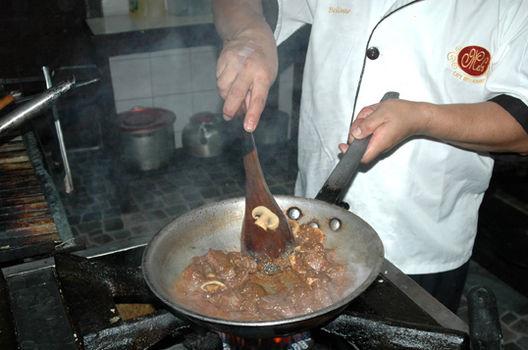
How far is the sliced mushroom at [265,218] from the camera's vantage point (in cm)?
150

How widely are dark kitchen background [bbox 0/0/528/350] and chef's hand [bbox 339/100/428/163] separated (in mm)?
1508

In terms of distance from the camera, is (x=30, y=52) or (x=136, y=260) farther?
(x=30, y=52)

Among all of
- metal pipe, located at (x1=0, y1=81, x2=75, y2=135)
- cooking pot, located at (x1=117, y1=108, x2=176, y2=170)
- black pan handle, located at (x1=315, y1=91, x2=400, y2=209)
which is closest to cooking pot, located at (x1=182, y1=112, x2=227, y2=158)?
cooking pot, located at (x1=117, y1=108, x2=176, y2=170)

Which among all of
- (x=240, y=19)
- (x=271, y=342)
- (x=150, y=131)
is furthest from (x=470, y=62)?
(x=150, y=131)

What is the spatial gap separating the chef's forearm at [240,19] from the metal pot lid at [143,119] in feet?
9.12

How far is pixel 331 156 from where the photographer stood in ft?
6.90

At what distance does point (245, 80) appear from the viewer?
1.61 meters

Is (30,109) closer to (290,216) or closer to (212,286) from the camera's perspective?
(212,286)

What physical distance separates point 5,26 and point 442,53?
4.36 meters

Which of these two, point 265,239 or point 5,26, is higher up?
point 5,26

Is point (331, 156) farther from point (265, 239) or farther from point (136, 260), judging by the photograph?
point (136, 260)

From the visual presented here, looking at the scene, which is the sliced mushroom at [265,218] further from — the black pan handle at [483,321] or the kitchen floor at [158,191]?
the kitchen floor at [158,191]

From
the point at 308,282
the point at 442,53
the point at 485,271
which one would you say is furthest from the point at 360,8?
the point at 485,271

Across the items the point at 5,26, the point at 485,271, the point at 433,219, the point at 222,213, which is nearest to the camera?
the point at 222,213
